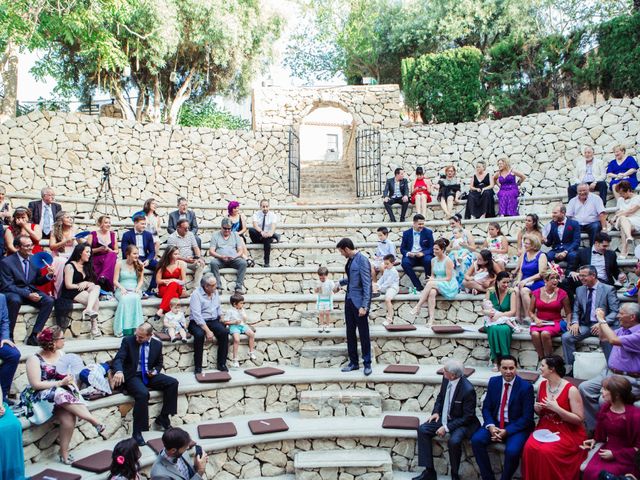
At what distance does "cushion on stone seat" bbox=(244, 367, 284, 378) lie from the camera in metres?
6.71

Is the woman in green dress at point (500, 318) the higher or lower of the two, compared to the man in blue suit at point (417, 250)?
lower

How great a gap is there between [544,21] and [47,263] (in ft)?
55.9

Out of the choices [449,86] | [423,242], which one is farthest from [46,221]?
[449,86]

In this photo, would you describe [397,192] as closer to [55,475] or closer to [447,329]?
[447,329]

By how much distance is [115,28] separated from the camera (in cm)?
1417

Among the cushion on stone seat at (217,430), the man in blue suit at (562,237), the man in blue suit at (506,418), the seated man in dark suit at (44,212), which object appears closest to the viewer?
the man in blue suit at (506,418)

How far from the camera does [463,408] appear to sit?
18.7 feet

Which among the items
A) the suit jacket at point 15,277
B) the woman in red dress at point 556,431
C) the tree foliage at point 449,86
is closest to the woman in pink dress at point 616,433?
the woman in red dress at point 556,431

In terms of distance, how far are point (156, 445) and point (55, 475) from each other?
1003 mm

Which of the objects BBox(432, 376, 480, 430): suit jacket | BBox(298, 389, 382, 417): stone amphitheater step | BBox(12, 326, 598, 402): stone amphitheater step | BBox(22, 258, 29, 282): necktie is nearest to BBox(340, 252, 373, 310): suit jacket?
BBox(12, 326, 598, 402): stone amphitheater step

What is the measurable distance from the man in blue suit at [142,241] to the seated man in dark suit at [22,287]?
70.5 inches

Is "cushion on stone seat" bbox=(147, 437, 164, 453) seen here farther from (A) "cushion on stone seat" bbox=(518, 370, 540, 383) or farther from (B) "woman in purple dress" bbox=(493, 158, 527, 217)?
(B) "woman in purple dress" bbox=(493, 158, 527, 217)

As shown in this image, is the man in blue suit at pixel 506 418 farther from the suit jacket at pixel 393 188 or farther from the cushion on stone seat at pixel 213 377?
the suit jacket at pixel 393 188

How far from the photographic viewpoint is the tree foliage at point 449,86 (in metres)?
15.4
